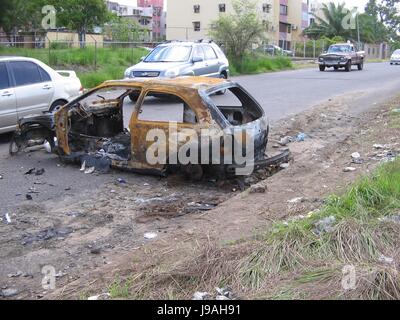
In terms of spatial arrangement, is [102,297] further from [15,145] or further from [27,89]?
[27,89]

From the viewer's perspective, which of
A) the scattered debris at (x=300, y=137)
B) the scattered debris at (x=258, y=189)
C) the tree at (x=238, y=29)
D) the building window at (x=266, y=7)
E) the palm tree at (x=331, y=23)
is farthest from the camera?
the building window at (x=266, y=7)

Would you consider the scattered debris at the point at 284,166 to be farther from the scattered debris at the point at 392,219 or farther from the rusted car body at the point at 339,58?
the rusted car body at the point at 339,58

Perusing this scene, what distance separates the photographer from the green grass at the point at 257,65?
30.6m

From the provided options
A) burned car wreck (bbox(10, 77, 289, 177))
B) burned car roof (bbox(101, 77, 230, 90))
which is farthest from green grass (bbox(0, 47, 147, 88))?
burned car roof (bbox(101, 77, 230, 90))

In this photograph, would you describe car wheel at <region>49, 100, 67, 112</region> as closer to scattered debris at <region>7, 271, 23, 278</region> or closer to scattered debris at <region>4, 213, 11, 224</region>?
scattered debris at <region>4, 213, 11, 224</region>

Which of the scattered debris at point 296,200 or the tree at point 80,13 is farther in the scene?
the tree at point 80,13

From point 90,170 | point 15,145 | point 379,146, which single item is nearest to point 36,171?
point 90,170

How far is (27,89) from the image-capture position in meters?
10.3

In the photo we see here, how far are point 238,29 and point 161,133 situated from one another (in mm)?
24016

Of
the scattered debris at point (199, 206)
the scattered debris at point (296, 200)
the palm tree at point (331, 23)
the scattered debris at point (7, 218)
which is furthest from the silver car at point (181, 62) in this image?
the palm tree at point (331, 23)

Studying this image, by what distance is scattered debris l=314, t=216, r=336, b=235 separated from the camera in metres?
4.82

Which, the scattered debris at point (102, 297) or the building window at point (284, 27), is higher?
the building window at point (284, 27)

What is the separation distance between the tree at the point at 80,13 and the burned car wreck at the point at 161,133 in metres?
38.4

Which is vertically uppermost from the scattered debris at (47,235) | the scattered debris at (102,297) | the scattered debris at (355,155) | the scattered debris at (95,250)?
the scattered debris at (355,155)
